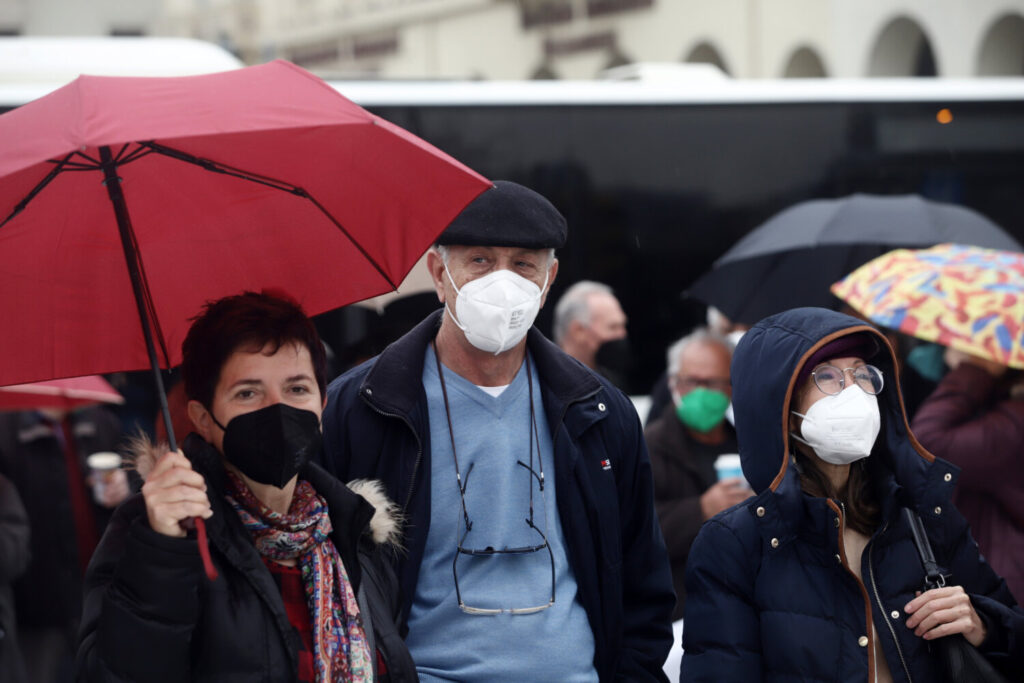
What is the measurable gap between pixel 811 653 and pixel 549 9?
2092 cm

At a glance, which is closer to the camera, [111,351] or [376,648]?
[376,648]

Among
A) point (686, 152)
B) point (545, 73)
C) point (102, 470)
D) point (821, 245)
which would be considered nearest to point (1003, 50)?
point (686, 152)

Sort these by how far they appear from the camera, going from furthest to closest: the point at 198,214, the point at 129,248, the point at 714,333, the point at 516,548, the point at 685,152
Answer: the point at 685,152 → the point at 714,333 → the point at 516,548 → the point at 198,214 → the point at 129,248

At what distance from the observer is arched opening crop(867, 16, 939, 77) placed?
17.0 m

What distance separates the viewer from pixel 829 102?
8.55 meters

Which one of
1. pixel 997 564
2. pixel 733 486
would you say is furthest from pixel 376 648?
pixel 997 564

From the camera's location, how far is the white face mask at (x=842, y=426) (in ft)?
10.6

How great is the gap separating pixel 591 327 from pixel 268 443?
13.6ft

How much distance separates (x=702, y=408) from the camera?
5.46 meters

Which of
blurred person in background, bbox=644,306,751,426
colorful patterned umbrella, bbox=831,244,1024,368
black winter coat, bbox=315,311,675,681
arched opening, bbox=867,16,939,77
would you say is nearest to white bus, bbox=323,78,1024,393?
blurred person in background, bbox=644,306,751,426

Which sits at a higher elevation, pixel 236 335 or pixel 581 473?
pixel 236 335

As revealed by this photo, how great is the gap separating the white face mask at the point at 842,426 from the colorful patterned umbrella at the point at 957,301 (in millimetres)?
1428

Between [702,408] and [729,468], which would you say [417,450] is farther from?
[702,408]

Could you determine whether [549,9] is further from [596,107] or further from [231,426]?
[231,426]
